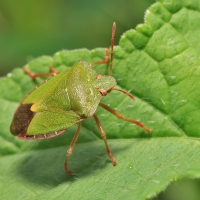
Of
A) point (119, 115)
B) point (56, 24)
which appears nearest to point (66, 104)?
point (119, 115)

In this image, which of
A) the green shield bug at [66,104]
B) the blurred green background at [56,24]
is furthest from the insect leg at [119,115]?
the blurred green background at [56,24]

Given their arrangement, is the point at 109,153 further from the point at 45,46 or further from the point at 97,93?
the point at 45,46

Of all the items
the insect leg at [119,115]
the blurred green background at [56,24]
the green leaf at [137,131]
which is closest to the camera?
the green leaf at [137,131]

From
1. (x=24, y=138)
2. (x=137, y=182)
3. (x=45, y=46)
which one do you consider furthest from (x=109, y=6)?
(x=137, y=182)

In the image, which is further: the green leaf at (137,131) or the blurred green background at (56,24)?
the blurred green background at (56,24)

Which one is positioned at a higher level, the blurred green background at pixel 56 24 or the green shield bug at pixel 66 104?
the blurred green background at pixel 56 24

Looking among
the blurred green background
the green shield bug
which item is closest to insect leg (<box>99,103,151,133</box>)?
the green shield bug

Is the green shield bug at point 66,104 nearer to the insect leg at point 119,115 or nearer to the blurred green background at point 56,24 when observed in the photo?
the insect leg at point 119,115
